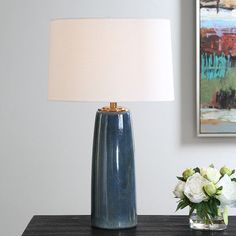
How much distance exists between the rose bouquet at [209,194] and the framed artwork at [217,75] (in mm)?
1259

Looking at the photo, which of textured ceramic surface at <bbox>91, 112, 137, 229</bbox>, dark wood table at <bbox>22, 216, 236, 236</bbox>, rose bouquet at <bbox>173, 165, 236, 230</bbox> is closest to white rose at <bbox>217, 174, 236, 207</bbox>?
rose bouquet at <bbox>173, 165, 236, 230</bbox>

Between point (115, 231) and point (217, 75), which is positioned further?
point (217, 75)

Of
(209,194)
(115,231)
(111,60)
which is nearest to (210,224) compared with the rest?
(209,194)

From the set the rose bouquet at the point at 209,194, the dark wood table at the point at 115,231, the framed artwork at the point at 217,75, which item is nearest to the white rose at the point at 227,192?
the rose bouquet at the point at 209,194

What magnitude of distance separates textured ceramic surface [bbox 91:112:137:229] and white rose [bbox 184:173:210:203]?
188 millimetres

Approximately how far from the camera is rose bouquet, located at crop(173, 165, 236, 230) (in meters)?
2.21

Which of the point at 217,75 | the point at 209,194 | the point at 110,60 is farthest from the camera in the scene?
the point at 217,75

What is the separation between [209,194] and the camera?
2215mm

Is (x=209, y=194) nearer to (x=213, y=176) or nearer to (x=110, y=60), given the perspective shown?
(x=213, y=176)

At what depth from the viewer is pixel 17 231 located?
3.54 meters

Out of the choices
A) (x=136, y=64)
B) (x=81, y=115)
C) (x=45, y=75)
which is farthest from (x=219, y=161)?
(x=136, y=64)

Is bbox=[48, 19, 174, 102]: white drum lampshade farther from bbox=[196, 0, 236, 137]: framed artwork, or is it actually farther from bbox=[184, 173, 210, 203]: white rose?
bbox=[196, 0, 236, 137]: framed artwork

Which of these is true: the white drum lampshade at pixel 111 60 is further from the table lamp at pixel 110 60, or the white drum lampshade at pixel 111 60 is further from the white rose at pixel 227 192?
the white rose at pixel 227 192

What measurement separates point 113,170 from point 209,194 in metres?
0.32
